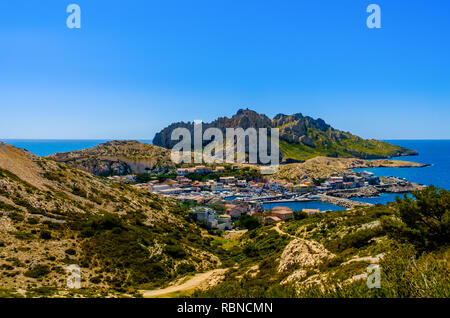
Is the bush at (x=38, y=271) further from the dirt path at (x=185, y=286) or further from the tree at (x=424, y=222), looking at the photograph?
the tree at (x=424, y=222)

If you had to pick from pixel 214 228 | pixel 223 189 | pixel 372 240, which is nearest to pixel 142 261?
pixel 372 240

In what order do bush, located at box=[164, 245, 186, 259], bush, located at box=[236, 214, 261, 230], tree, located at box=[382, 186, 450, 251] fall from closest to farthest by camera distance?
1. tree, located at box=[382, 186, 450, 251]
2. bush, located at box=[164, 245, 186, 259]
3. bush, located at box=[236, 214, 261, 230]

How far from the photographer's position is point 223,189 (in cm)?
11219

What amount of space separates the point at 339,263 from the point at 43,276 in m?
19.2

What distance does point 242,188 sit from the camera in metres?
115

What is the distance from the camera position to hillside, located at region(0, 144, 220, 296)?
1836 cm

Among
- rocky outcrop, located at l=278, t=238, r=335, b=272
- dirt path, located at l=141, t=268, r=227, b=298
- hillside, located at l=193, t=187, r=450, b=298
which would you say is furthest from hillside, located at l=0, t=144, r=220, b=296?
rocky outcrop, located at l=278, t=238, r=335, b=272

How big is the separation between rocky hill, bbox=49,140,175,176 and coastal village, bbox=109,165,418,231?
12748 millimetres

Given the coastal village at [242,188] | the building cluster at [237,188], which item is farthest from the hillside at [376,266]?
the building cluster at [237,188]

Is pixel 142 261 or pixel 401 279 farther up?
pixel 401 279

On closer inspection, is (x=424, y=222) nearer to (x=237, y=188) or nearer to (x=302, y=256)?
(x=302, y=256)

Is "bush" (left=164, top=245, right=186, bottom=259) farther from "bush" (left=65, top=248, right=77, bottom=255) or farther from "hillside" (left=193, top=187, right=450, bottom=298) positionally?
"bush" (left=65, top=248, right=77, bottom=255)
